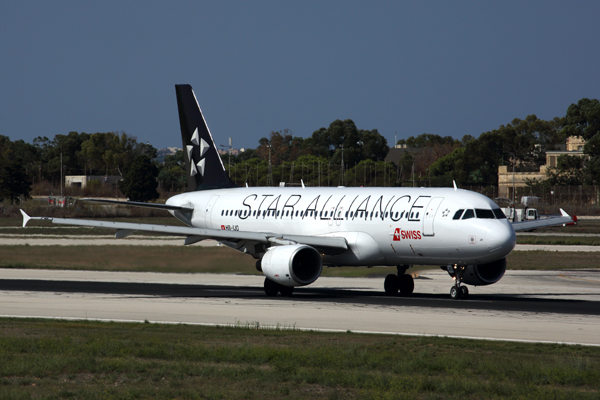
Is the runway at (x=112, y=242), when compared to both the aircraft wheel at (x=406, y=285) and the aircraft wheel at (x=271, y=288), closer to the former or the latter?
the aircraft wheel at (x=271, y=288)

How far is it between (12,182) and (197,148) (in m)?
91.1

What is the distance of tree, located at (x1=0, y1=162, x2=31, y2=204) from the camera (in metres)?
121

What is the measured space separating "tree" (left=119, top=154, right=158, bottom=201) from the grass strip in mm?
118012

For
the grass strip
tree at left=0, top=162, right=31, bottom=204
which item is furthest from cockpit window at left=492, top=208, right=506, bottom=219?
tree at left=0, top=162, right=31, bottom=204

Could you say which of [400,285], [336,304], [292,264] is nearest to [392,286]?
[400,285]

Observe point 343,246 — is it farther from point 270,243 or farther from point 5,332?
point 5,332

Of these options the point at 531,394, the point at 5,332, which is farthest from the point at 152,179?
the point at 531,394

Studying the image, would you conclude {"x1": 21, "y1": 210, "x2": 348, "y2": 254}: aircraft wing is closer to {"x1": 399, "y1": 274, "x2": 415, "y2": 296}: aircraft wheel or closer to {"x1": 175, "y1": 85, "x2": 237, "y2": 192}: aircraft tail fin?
{"x1": 399, "y1": 274, "x2": 415, "y2": 296}: aircraft wheel

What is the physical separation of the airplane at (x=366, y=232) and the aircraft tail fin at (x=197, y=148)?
3.55 meters

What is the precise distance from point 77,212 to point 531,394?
86.2 meters

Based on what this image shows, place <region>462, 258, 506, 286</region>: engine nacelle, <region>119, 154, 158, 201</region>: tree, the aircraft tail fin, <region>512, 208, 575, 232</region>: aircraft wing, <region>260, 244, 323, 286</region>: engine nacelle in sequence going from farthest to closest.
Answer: <region>119, 154, 158, 201</region>: tree
the aircraft tail fin
<region>512, 208, 575, 232</region>: aircraft wing
<region>462, 258, 506, 286</region>: engine nacelle
<region>260, 244, 323, 286</region>: engine nacelle

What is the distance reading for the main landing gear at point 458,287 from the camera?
28.7m

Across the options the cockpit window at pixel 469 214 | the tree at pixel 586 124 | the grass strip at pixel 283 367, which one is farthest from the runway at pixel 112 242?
the tree at pixel 586 124

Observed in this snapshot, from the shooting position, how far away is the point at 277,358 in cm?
1602
